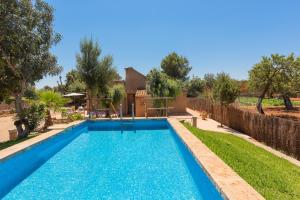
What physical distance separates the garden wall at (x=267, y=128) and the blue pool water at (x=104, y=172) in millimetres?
5207

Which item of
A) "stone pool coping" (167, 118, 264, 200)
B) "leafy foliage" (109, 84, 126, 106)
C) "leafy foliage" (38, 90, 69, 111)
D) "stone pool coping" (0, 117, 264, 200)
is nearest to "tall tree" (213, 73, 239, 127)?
"leafy foliage" (109, 84, 126, 106)

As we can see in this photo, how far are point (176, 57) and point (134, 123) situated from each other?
113 ft

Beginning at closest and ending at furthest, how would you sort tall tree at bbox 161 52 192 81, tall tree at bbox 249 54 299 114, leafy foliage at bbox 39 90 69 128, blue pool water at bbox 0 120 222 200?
blue pool water at bbox 0 120 222 200 < leafy foliage at bbox 39 90 69 128 < tall tree at bbox 249 54 299 114 < tall tree at bbox 161 52 192 81

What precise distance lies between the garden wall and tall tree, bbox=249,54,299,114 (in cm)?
667

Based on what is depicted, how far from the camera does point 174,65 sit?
47375 mm

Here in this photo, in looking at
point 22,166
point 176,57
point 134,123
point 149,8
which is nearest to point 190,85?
point 176,57

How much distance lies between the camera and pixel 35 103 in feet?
36.5

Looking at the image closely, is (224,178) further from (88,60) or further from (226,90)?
(88,60)

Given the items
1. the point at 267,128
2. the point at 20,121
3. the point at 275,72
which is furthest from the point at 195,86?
the point at 20,121

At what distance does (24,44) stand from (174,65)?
39761 mm

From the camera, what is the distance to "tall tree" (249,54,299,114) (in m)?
20.3

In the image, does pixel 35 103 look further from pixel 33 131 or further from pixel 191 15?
pixel 191 15

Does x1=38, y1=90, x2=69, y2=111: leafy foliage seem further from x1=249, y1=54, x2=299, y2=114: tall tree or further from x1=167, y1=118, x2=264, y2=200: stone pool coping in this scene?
x1=249, y1=54, x2=299, y2=114: tall tree

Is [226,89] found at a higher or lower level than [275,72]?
lower
